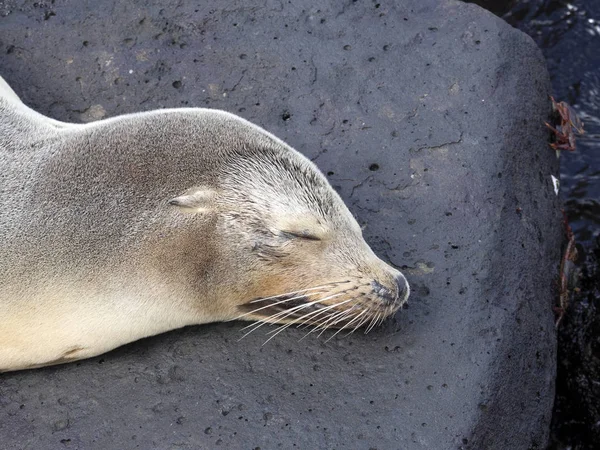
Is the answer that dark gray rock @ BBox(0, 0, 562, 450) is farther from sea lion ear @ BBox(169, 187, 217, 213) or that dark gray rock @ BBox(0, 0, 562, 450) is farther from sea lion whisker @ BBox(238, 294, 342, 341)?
sea lion ear @ BBox(169, 187, 217, 213)

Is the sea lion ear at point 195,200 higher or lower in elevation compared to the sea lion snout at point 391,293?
higher

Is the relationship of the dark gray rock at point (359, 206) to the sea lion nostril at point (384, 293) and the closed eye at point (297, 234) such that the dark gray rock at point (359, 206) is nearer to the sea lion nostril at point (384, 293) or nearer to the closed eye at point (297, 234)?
the sea lion nostril at point (384, 293)

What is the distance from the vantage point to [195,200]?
450 centimetres

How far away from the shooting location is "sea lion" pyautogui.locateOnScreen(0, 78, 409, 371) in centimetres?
451

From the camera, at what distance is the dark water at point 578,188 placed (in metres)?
5.97

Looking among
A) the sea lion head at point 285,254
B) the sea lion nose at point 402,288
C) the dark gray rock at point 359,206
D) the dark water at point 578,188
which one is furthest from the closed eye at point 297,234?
the dark water at point 578,188

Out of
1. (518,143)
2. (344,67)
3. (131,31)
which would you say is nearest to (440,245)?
(518,143)

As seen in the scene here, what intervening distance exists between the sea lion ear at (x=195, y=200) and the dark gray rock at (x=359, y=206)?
2.62 ft

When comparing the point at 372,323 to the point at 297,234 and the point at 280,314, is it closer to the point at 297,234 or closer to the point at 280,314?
the point at 280,314

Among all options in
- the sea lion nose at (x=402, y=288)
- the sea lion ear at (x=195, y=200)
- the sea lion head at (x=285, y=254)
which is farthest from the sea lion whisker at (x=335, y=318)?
the sea lion ear at (x=195, y=200)

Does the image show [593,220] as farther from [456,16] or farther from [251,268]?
[251,268]

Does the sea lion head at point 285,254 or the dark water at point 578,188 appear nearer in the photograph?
the sea lion head at point 285,254

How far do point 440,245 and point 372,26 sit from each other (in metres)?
1.82

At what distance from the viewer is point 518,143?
541cm
